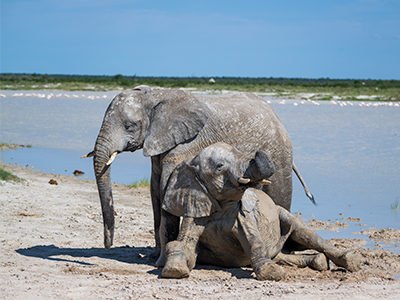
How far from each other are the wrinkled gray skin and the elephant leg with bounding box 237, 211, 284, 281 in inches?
33.2

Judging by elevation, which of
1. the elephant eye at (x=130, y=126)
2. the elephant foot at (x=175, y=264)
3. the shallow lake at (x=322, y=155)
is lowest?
the shallow lake at (x=322, y=155)

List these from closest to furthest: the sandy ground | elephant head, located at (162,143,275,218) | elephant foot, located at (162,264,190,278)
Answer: the sandy ground < elephant head, located at (162,143,275,218) < elephant foot, located at (162,264,190,278)

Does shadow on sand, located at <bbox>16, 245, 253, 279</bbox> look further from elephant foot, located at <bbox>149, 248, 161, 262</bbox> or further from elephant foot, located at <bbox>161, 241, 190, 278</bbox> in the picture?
elephant foot, located at <bbox>161, 241, 190, 278</bbox>

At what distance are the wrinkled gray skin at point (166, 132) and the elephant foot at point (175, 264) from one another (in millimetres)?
466

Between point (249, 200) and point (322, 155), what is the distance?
469 inches

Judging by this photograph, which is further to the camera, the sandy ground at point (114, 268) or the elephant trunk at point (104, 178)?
the elephant trunk at point (104, 178)

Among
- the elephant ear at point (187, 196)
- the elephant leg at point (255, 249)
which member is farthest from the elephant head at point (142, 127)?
the elephant leg at point (255, 249)

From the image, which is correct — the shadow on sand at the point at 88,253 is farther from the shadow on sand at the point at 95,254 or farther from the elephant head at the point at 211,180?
the elephant head at the point at 211,180

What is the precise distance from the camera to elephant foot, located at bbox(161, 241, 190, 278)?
17.8ft

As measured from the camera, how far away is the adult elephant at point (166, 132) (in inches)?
241

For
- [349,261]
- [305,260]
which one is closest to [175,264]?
[305,260]

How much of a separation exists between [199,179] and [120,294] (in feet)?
4.66

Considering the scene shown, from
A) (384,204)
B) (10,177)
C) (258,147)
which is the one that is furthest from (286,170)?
(10,177)

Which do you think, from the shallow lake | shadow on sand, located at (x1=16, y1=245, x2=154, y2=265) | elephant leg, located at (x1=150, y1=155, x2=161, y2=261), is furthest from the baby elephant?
the shallow lake
